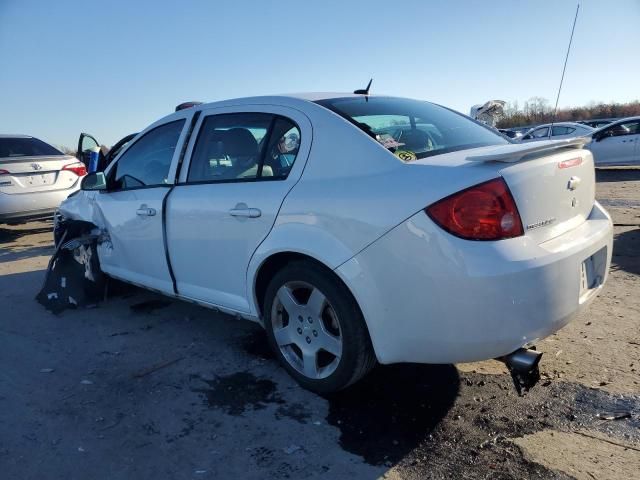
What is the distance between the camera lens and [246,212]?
9.78ft

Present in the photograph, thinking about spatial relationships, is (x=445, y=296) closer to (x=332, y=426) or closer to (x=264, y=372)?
(x=332, y=426)

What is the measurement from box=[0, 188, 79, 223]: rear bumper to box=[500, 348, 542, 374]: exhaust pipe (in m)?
7.43

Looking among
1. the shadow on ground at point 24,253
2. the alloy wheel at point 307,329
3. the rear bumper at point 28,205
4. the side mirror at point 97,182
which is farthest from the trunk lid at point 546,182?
the rear bumper at point 28,205

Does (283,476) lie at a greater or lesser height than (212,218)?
lesser

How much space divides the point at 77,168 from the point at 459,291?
7.75 metres

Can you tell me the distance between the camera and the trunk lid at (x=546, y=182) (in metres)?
2.27

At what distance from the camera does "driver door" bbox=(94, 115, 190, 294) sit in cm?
373

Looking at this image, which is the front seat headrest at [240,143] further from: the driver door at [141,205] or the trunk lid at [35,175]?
the trunk lid at [35,175]

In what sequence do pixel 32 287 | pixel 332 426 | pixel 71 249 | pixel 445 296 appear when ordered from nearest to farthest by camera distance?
1. pixel 445 296
2. pixel 332 426
3. pixel 71 249
4. pixel 32 287

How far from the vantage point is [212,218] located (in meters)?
3.21

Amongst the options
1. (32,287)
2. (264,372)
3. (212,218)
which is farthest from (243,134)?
(32,287)

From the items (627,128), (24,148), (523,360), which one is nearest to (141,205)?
(523,360)

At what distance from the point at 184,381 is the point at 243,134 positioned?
1.63 metres

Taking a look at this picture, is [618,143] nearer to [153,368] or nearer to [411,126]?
[411,126]
